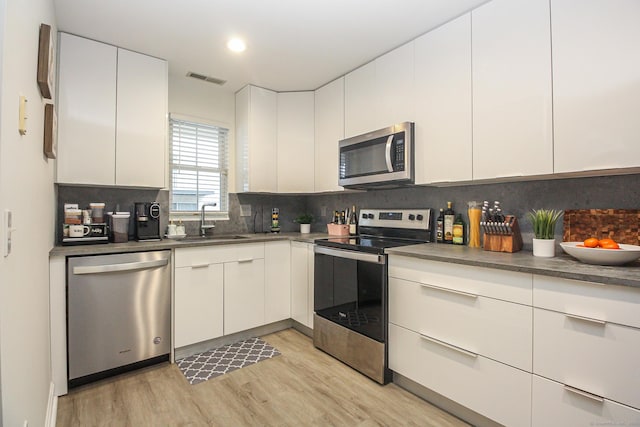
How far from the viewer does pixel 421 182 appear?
2252 millimetres

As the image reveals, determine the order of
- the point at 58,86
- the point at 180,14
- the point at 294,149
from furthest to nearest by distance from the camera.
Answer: the point at 294,149 → the point at 58,86 → the point at 180,14

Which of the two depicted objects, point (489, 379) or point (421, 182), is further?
point (421, 182)

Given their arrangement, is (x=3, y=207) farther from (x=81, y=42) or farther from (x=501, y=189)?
(x=501, y=189)

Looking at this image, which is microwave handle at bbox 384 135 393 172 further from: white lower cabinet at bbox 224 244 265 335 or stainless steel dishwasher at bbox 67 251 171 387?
stainless steel dishwasher at bbox 67 251 171 387

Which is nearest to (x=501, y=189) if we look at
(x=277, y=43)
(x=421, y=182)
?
(x=421, y=182)

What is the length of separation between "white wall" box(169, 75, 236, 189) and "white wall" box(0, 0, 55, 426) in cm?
150

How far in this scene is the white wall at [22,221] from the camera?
0.81 m

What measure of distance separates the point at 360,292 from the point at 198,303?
1.28 meters

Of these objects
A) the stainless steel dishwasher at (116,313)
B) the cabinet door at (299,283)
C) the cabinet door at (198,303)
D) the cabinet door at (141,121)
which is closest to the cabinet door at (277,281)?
the cabinet door at (299,283)

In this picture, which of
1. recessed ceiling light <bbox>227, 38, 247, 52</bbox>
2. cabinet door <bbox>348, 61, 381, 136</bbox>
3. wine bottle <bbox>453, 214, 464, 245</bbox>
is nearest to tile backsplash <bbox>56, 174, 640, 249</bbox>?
wine bottle <bbox>453, 214, 464, 245</bbox>

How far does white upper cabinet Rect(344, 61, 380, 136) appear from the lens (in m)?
2.61

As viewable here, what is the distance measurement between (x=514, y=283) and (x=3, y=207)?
6.22ft

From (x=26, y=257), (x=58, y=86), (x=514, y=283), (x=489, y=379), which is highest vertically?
(x=58, y=86)

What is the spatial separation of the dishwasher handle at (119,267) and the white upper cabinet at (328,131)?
1571 mm
